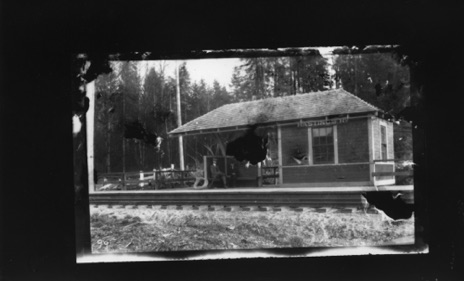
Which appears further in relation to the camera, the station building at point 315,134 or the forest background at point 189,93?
the station building at point 315,134

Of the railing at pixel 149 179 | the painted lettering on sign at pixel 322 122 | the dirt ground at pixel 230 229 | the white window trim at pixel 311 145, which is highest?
the painted lettering on sign at pixel 322 122

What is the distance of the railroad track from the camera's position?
4254mm

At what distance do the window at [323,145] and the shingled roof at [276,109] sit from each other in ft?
1.28

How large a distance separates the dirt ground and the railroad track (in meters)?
0.11

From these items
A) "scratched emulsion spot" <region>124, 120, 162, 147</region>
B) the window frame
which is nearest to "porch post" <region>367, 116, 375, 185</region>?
the window frame

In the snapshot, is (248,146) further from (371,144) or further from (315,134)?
(371,144)

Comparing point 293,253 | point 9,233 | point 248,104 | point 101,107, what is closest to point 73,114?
point 101,107

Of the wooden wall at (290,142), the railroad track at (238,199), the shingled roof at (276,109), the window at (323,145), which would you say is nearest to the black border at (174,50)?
the railroad track at (238,199)

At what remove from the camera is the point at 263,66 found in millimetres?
3873

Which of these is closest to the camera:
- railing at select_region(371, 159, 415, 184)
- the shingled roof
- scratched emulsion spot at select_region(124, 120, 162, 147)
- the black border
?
the black border

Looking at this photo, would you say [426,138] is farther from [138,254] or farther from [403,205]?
[138,254]

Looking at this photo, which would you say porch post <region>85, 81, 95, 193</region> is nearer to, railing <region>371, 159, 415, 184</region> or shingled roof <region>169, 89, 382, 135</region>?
shingled roof <region>169, 89, 382, 135</region>

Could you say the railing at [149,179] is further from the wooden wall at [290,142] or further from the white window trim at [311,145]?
the white window trim at [311,145]

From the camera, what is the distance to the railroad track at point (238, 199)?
425 centimetres
